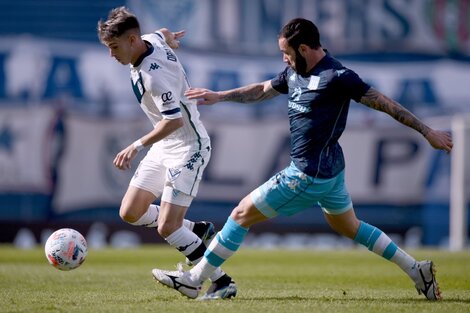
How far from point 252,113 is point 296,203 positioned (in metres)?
16.5

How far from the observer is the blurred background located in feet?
75.5

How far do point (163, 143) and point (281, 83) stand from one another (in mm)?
1188

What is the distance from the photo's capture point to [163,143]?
8258 mm

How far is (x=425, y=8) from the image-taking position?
24.4 metres

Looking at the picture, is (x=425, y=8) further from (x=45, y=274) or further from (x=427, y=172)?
(x=45, y=274)

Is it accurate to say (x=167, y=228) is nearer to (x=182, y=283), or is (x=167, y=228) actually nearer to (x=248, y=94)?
(x=182, y=283)

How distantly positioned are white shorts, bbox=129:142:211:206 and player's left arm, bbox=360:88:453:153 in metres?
1.57

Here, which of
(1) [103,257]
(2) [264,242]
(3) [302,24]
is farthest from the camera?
(2) [264,242]

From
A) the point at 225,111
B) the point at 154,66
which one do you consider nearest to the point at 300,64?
the point at 154,66

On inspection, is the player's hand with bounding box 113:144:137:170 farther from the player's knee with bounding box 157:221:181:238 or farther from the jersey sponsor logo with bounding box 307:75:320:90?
the jersey sponsor logo with bounding box 307:75:320:90

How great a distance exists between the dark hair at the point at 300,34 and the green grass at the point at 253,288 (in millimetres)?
1975

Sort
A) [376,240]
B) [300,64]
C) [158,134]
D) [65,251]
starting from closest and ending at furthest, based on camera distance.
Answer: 1. [300,64]
2. [158,134]
3. [376,240]
4. [65,251]

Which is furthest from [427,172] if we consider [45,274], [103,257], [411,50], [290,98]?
[290,98]

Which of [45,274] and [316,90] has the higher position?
[316,90]
